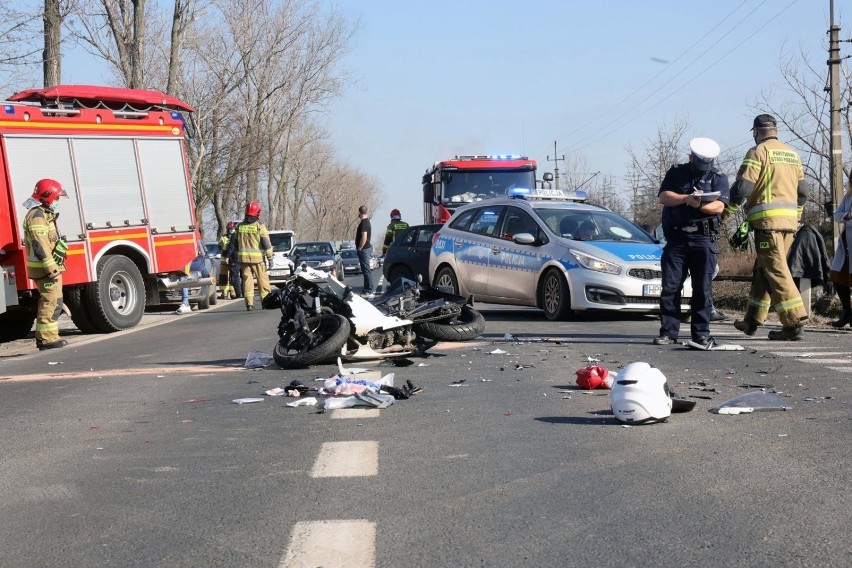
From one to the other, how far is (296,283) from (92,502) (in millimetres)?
5065

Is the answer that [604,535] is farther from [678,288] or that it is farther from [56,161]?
[56,161]

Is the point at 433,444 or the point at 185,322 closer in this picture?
the point at 433,444

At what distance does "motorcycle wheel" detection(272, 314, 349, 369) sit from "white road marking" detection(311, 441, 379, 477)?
10.3 feet

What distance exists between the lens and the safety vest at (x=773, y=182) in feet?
35.8

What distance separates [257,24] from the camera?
165 ft

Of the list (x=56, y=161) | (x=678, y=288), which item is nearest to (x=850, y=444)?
(x=678, y=288)

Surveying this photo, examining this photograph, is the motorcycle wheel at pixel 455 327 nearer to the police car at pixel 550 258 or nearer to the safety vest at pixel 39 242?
the police car at pixel 550 258

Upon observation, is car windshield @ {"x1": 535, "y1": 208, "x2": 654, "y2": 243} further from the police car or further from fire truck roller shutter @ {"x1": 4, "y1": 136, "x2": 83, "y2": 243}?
fire truck roller shutter @ {"x1": 4, "y1": 136, "x2": 83, "y2": 243}

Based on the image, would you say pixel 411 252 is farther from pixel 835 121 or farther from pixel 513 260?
pixel 835 121

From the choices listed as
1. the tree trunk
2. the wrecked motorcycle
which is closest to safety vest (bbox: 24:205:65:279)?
the wrecked motorcycle

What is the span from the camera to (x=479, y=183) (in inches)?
1117

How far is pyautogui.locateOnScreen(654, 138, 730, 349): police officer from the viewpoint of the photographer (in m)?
10.6

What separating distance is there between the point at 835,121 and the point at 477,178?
8.19 metres

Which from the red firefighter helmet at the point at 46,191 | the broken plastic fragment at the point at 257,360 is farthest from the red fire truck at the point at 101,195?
the broken plastic fragment at the point at 257,360
